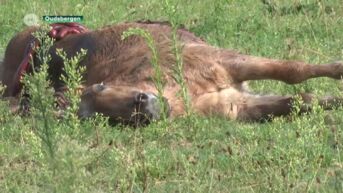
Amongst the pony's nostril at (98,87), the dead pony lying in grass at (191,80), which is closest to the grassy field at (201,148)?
the dead pony lying in grass at (191,80)

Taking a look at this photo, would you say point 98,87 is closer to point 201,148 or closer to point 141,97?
point 141,97

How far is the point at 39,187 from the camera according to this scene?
577 cm

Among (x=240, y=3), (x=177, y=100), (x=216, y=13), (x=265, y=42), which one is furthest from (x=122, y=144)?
(x=240, y=3)

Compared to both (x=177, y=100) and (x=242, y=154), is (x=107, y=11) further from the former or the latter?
(x=242, y=154)

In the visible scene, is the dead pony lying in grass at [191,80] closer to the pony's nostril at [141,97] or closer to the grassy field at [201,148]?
the pony's nostril at [141,97]

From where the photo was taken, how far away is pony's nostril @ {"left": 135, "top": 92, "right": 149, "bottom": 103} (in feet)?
22.1

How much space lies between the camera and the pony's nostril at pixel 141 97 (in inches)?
265

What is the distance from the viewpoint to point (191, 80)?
7270mm

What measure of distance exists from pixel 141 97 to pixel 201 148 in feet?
2.17

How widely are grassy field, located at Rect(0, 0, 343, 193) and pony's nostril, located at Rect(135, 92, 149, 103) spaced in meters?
0.18

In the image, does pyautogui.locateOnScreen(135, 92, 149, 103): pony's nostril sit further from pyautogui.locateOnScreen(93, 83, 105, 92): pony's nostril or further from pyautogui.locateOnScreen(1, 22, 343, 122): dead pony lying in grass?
pyautogui.locateOnScreen(93, 83, 105, 92): pony's nostril

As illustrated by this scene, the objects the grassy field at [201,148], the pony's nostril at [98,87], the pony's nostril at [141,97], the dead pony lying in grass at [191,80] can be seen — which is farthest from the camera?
the pony's nostril at [98,87]

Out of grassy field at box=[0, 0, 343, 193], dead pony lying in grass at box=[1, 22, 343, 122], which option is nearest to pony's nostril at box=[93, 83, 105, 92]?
dead pony lying in grass at box=[1, 22, 343, 122]

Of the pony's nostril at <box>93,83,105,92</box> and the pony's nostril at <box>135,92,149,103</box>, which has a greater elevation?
→ the pony's nostril at <box>93,83,105,92</box>
